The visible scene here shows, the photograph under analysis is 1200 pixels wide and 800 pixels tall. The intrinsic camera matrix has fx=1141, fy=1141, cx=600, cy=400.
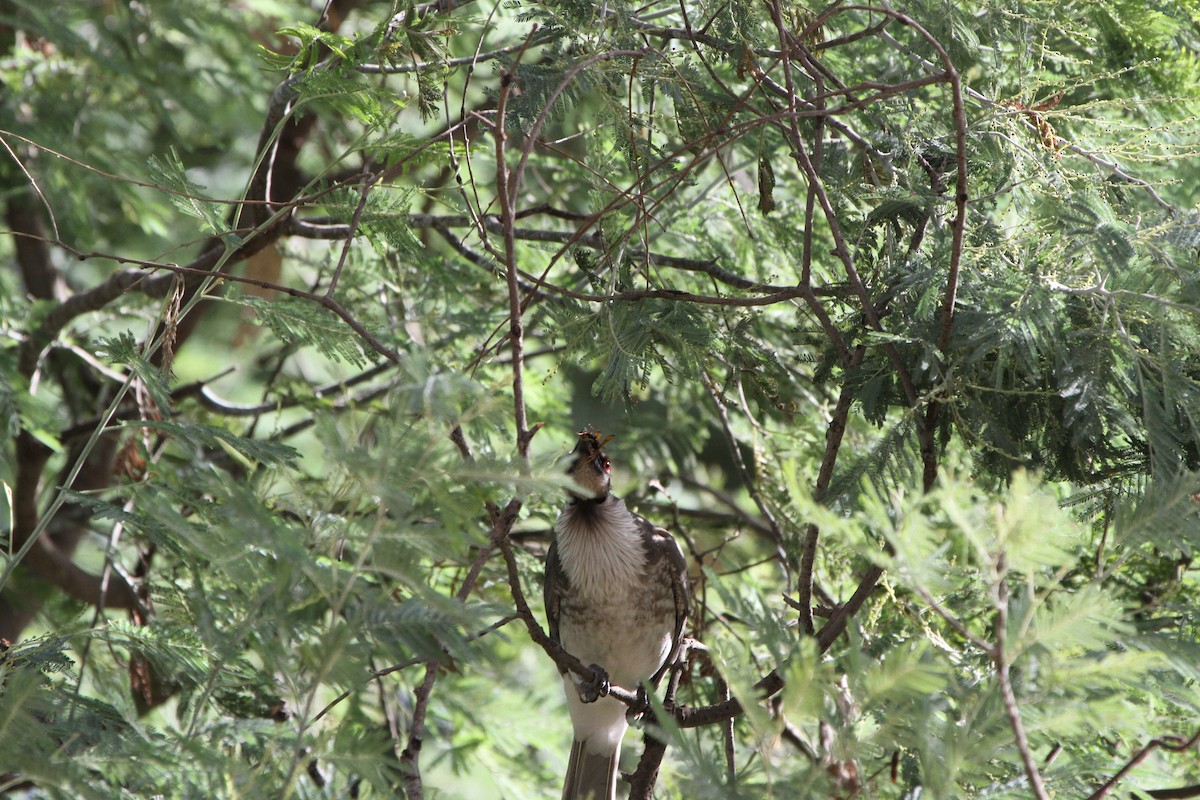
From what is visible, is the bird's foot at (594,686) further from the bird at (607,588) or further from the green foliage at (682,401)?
the green foliage at (682,401)

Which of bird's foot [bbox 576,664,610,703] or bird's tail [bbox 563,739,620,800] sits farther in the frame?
bird's tail [bbox 563,739,620,800]

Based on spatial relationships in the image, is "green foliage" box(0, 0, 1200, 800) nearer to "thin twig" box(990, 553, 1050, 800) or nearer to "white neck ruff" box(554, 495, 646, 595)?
"thin twig" box(990, 553, 1050, 800)

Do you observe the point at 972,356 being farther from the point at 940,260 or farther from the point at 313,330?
the point at 313,330

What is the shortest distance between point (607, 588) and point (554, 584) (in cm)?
23

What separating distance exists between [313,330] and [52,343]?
2245 millimetres

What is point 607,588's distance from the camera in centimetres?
394

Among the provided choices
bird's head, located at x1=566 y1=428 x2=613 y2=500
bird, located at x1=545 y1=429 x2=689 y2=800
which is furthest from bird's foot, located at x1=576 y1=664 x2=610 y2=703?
bird's head, located at x1=566 y1=428 x2=613 y2=500

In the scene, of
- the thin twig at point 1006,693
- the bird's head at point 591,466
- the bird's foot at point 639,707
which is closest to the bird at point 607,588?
the bird's head at point 591,466

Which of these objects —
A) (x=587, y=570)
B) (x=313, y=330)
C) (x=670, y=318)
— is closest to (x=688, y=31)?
(x=670, y=318)

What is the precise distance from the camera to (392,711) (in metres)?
4.50

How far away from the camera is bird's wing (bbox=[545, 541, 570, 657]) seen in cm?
402

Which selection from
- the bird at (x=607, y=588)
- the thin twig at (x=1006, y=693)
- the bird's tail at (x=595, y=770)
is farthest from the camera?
the bird's tail at (x=595, y=770)

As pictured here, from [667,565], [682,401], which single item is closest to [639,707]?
[667,565]

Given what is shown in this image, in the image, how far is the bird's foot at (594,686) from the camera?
3.19 m
